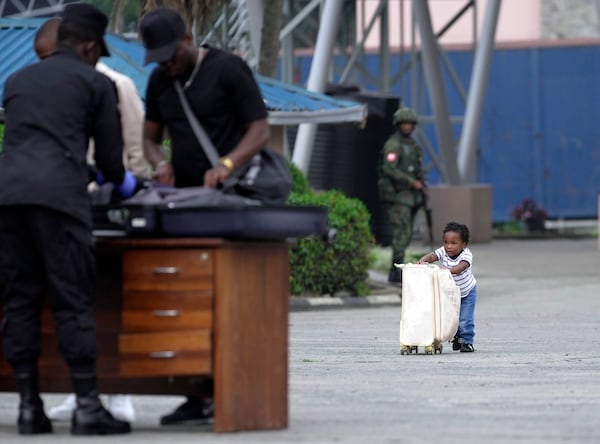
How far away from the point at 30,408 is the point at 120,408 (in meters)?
0.54

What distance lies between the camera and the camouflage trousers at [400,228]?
21.5m

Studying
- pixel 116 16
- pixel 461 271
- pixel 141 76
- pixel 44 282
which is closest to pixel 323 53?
pixel 116 16

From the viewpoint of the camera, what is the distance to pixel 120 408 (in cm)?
876

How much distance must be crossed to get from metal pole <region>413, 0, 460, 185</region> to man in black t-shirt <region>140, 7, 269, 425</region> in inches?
791

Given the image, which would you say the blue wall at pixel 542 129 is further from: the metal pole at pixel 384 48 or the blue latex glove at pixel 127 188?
the blue latex glove at pixel 127 188

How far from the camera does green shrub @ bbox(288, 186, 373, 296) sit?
1877 centimetres

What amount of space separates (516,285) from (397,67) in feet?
59.5

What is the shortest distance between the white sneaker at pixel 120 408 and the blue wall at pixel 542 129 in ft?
95.2

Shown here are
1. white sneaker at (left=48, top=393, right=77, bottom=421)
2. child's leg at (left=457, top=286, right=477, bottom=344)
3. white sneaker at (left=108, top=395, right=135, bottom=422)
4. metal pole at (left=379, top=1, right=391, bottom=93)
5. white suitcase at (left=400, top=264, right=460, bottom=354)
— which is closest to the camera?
white sneaker at (left=108, top=395, right=135, bottom=422)

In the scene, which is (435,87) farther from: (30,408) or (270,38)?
(30,408)

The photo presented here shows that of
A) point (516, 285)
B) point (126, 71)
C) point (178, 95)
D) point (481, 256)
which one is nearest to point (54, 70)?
point (178, 95)

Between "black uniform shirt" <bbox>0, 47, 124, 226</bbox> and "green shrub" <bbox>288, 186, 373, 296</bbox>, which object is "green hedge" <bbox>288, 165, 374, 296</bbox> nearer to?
"green shrub" <bbox>288, 186, 373, 296</bbox>

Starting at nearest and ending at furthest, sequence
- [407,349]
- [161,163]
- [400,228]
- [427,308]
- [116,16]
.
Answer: [161,163] < [427,308] < [407,349] < [400,228] < [116,16]

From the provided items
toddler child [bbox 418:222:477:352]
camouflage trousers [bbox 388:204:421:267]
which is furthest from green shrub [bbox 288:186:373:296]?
toddler child [bbox 418:222:477:352]
